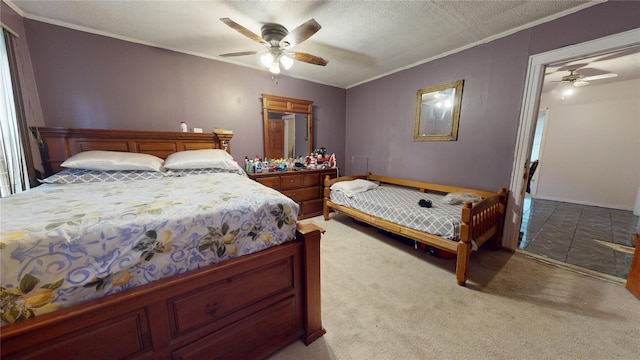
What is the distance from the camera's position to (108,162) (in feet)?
6.48

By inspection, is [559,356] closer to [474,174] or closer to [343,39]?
[474,174]

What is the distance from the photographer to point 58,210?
1024mm

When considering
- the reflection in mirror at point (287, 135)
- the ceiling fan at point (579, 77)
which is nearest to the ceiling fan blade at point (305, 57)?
the reflection in mirror at point (287, 135)

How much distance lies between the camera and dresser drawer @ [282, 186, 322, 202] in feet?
11.3

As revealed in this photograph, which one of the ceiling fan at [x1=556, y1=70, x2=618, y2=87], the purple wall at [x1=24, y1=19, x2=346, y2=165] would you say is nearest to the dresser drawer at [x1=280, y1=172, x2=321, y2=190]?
the purple wall at [x1=24, y1=19, x2=346, y2=165]

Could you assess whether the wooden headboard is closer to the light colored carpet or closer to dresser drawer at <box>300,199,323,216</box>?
dresser drawer at <box>300,199,323,216</box>

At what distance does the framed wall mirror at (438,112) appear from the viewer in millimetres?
2816

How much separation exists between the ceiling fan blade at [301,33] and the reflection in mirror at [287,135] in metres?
1.53

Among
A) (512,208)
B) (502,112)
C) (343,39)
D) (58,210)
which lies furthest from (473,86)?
(58,210)

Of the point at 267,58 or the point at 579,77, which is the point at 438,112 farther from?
the point at 267,58

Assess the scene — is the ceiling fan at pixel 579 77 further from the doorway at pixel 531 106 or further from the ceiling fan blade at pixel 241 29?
the ceiling fan blade at pixel 241 29

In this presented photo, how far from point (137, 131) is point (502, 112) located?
4205 mm

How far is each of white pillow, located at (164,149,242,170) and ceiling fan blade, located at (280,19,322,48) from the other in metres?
1.41

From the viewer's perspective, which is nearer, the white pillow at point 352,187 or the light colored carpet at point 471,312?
the light colored carpet at point 471,312
